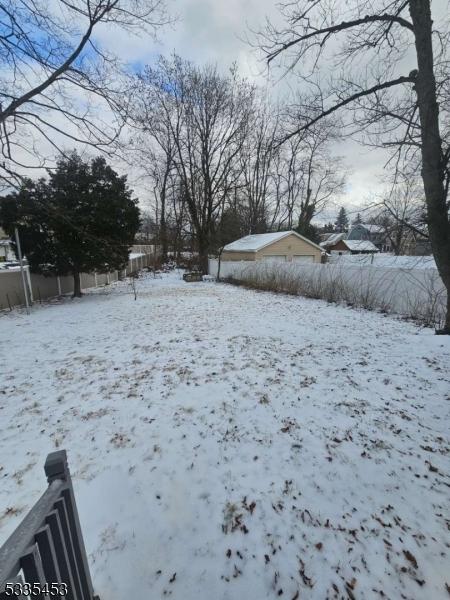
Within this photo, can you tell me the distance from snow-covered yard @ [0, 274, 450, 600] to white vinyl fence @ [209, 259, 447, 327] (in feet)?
9.17

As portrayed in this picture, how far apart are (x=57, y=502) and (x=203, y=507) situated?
1.36m

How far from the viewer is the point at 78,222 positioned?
401 inches

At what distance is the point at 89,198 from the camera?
10.6m

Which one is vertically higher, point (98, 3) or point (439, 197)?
point (98, 3)

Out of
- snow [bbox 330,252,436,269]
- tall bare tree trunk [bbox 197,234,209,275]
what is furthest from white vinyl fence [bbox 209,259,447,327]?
tall bare tree trunk [bbox 197,234,209,275]

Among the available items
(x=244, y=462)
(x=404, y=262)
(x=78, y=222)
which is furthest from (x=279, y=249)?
(x=244, y=462)

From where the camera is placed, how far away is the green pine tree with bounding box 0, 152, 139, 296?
385 inches

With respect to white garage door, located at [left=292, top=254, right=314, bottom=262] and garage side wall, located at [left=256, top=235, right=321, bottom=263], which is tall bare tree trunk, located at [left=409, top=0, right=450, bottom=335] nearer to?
garage side wall, located at [left=256, top=235, right=321, bottom=263]

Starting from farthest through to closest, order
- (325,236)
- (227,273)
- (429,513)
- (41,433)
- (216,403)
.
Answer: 1. (325,236)
2. (227,273)
3. (216,403)
4. (41,433)
5. (429,513)

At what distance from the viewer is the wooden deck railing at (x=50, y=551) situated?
78cm

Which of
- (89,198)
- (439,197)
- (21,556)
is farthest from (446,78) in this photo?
(89,198)

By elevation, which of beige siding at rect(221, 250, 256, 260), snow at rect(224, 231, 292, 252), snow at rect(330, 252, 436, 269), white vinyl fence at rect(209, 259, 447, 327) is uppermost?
snow at rect(224, 231, 292, 252)

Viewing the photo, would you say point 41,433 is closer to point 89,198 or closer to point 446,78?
point 446,78

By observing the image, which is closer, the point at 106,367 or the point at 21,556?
the point at 21,556
